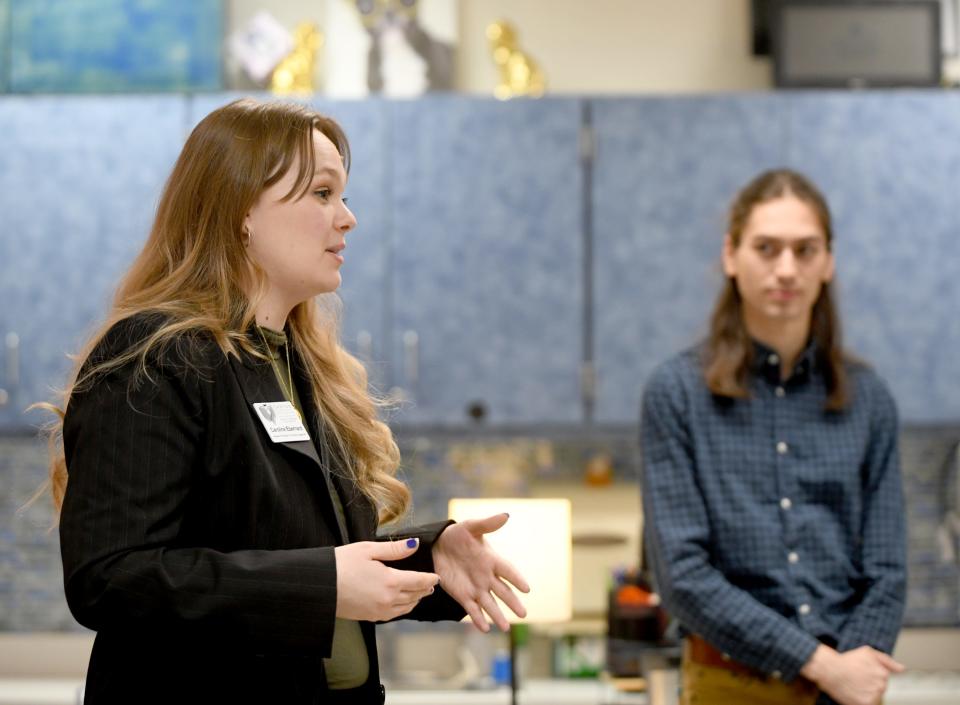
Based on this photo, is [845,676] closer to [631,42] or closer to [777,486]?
[777,486]

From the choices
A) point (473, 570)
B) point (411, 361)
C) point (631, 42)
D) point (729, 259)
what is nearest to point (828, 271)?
point (729, 259)

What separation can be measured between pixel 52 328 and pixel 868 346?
2.37m

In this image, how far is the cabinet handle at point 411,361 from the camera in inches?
145

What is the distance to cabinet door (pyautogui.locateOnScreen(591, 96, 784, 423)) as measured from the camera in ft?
12.2

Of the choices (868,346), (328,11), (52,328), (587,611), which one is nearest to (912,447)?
(868,346)

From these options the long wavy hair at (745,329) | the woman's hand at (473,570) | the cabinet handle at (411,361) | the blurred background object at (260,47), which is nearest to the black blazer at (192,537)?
the woman's hand at (473,570)

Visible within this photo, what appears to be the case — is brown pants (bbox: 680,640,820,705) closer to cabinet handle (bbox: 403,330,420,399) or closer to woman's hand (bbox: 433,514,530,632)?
woman's hand (bbox: 433,514,530,632)

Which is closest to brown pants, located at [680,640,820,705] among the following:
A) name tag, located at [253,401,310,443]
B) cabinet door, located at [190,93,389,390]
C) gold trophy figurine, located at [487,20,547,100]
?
name tag, located at [253,401,310,443]

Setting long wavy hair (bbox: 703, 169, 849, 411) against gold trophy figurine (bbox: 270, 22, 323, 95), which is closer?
long wavy hair (bbox: 703, 169, 849, 411)

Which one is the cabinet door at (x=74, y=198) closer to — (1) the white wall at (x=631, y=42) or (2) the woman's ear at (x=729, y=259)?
(1) the white wall at (x=631, y=42)

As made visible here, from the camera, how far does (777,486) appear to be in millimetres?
2270

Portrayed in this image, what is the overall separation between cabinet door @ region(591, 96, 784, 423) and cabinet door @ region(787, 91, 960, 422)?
0.49ft

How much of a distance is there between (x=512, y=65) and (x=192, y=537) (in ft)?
9.14

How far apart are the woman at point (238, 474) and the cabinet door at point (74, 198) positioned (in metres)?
2.25
